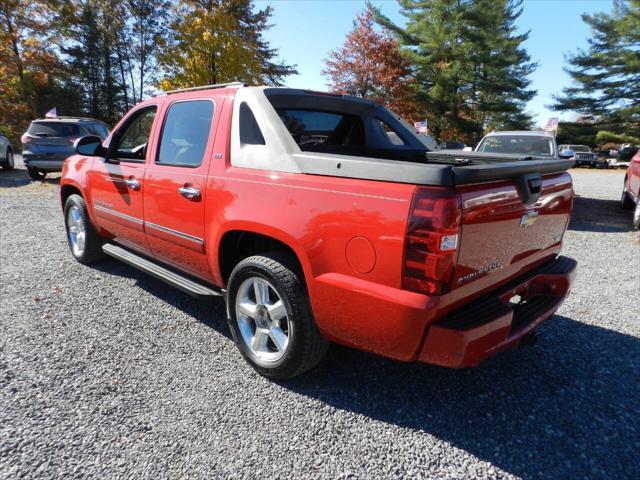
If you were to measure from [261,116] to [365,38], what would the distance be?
25.4 m

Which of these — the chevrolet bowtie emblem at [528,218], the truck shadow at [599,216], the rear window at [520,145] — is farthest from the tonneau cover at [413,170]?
the truck shadow at [599,216]

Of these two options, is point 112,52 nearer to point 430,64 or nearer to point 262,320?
point 430,64

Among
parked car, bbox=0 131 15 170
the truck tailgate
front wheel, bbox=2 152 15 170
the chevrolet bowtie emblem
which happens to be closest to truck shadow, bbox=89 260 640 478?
the truck tailgate

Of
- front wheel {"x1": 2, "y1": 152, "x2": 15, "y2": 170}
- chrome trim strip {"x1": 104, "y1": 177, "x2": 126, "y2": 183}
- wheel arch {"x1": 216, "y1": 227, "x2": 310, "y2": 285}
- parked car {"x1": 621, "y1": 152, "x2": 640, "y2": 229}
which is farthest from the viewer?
front wheel {"x1": 2, "y1": 152, "x2": 15, "y2": 170}

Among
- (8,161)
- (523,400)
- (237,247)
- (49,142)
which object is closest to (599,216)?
(523,400)

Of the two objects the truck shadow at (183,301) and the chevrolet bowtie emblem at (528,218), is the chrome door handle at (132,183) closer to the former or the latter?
the truck shadow at (183,301)

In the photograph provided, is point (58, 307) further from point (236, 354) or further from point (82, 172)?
point (236, 354)

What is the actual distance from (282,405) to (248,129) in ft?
5.85

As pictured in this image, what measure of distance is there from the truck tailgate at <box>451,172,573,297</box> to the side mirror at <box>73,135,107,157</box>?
3.62 meters

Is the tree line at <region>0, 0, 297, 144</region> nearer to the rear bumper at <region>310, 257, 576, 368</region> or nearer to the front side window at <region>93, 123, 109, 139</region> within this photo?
the front side window at <region>93, 123, 109, 139</region>

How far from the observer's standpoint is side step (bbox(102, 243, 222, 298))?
3034mm

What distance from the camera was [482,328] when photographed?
195 centimetres

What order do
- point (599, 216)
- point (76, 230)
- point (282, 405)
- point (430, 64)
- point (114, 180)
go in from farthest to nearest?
1. point (430, 64)
2. point (599, 216)
3. point (76, 230)
4. point (114, 180)
5. point (282, 405)

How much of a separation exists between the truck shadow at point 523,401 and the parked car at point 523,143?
5606 millimetres
